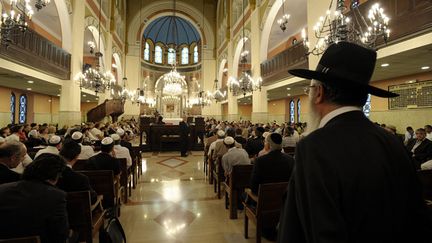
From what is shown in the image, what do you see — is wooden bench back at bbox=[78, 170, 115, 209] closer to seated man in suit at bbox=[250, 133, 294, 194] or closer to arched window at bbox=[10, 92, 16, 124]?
seated man in suit at bbox=[250, 133, 294, 194]

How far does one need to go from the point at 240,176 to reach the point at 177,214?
141 centimetres

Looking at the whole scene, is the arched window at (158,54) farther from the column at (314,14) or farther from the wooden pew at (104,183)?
the wooden pew at (104,183)

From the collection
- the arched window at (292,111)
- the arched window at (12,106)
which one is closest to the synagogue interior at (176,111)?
the arched window at (12,106)

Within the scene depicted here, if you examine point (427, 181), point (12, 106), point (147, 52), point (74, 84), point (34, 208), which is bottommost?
point (427, 181)

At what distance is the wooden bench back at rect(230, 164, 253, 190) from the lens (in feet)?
13.5

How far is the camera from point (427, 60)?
6.93 m

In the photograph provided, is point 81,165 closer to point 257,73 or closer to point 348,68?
point 348,68

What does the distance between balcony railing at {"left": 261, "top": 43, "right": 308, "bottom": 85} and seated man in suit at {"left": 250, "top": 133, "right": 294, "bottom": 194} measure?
6650 mm

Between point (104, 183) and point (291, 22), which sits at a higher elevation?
point (291, 22)

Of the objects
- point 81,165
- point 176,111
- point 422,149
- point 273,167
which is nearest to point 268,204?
point 273,167

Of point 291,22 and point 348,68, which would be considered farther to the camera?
point 291,22

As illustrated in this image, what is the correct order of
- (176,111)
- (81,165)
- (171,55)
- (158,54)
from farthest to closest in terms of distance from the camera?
(171,55), (158,54), (176,111), (81,165)

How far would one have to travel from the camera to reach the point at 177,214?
173 inches

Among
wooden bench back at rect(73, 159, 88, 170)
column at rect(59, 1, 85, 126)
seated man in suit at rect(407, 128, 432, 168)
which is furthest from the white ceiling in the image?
wooden bench back at rect(73, 159, 88, 170)
